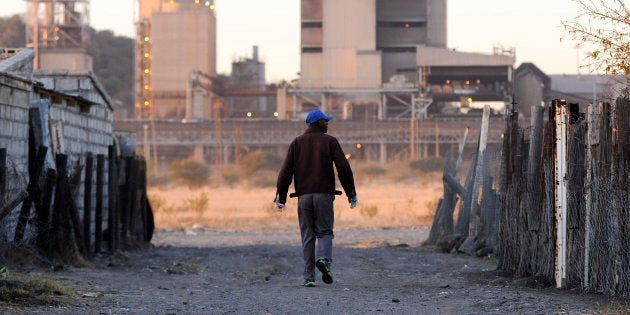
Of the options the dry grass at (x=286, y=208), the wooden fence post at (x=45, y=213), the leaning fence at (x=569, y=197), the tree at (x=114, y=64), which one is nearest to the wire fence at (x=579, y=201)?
the leaning fence at (x=569, y=197)

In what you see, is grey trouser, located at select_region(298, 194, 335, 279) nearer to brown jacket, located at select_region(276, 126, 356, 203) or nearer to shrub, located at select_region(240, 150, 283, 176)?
brown jacket, located at select_region(276, 126, 356, 203)

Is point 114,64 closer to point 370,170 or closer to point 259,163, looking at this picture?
point 259,163

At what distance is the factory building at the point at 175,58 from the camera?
97250mm

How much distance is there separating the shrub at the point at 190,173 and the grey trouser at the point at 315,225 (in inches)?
2387

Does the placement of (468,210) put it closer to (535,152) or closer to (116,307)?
(535,152)

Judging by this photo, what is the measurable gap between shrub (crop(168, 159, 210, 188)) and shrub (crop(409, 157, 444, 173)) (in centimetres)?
1405

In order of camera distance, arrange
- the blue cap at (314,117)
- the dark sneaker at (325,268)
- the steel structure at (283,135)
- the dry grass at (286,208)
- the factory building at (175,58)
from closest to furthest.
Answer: the dark sneaker at (325,268)
the blue cap at (314,117)
the dry grass at (286,208)
the steel structure at (283,135)
the factory building at (175,58)

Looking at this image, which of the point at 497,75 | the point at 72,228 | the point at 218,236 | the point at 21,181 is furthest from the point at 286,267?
the point at 497,75

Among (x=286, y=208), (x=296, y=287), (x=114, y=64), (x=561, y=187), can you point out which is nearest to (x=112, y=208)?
(x=296, y=287)

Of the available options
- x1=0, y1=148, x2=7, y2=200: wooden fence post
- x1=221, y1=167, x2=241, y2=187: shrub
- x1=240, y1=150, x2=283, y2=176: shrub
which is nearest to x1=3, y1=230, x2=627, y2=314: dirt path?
x1=0, y1=148, x2=7, y2=200: wooden fence post

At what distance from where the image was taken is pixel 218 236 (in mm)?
33656

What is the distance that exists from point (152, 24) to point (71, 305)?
8840cm

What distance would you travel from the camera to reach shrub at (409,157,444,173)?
79062mm

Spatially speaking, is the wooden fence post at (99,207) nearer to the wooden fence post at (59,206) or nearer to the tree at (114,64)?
the wooden fence post at (59,206)
